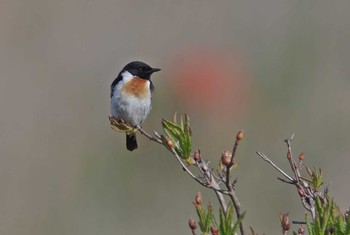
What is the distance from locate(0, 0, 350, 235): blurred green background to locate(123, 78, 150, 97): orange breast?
1.86 meters

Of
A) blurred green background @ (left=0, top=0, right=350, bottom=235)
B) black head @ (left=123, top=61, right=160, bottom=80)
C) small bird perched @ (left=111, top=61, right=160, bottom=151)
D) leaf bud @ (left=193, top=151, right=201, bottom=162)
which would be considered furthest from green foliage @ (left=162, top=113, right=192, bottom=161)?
blurred green background @ (left=0, top=0, right=350, bottom=235)

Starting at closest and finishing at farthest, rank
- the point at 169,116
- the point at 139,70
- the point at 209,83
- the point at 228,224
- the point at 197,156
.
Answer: the point at 228,224, the point at 197,156, the point at 139,70, the point at 169,116, the point at 209,83

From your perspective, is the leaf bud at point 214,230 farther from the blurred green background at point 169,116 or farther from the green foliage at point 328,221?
the blurred green background at point 169,116

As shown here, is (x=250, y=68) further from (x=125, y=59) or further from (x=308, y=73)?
(x=125, y=59)

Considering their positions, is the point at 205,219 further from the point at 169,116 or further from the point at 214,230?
the point at 169,116

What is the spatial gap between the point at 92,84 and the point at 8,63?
4.62 ft

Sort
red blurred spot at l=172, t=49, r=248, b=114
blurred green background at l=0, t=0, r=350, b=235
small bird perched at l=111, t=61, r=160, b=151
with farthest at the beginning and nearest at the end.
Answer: red blurred spot at l=172, t=49, r=248, b=114, blurred green background at l=0, t=0, r=350, b=235, small bird perched at l=111, t=61, r=160, b=151

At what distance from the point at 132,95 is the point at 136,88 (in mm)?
33

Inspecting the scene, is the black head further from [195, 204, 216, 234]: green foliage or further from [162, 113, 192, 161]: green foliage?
[195, 204, 216, 234]: green foliage

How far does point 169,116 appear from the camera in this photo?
20.6 ft

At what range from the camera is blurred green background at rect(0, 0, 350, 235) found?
232 inches

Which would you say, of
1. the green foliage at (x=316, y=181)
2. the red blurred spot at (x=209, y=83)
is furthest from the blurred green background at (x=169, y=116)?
the green foliage at (x=316, y=181)

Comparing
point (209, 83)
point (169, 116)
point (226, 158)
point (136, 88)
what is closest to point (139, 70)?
point (136, 88)

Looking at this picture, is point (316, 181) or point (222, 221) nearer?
point (222, 221)
